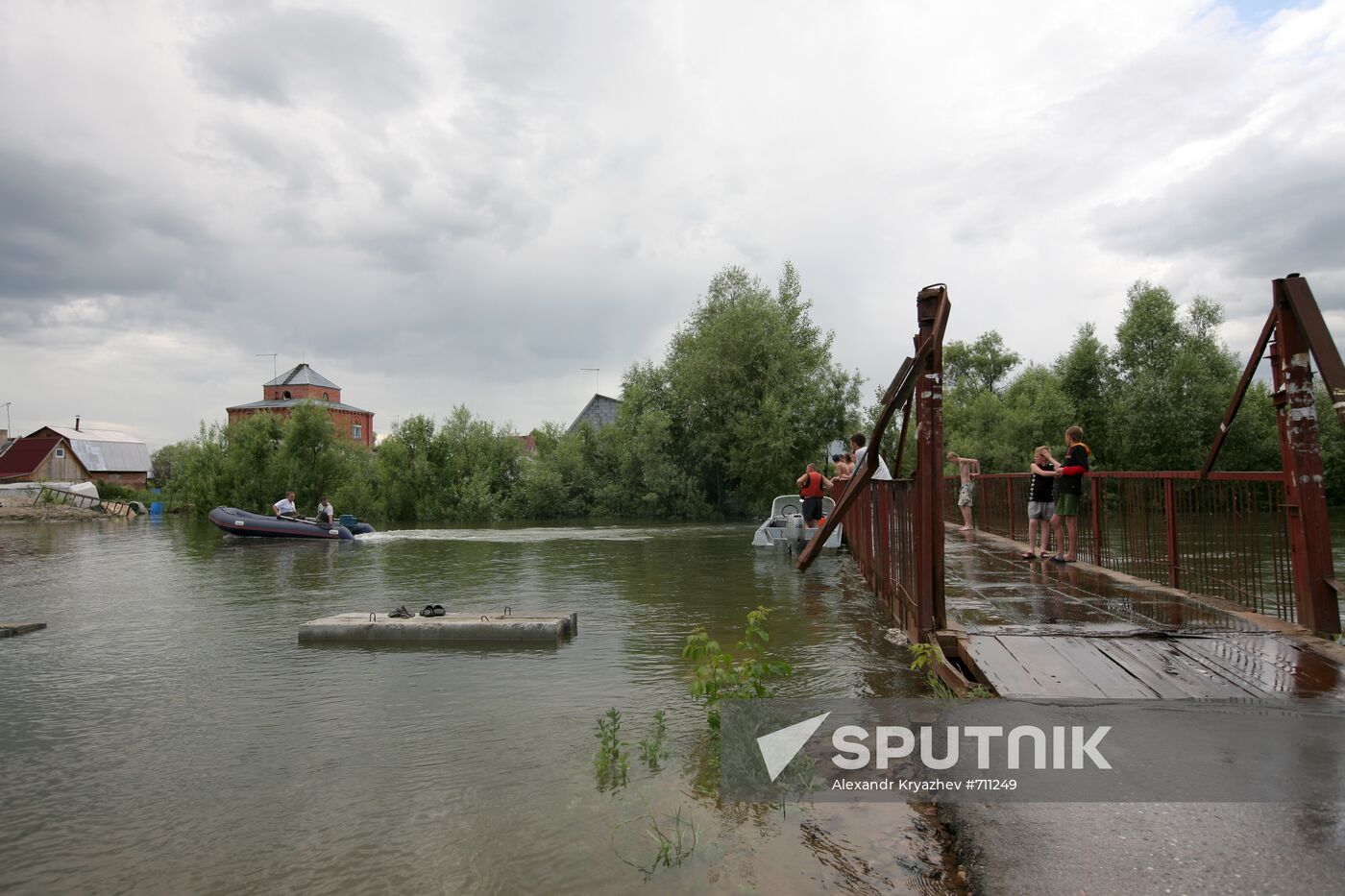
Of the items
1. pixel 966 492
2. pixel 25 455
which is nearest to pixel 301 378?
pixel 25 455

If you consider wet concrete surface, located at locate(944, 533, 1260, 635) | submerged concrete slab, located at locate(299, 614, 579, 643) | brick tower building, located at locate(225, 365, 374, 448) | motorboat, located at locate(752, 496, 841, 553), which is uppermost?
brick tower building, located at locate(225, 365, 374, 448)

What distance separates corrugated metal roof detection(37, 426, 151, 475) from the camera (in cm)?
8169

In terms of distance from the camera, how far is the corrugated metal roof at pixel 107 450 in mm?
81688

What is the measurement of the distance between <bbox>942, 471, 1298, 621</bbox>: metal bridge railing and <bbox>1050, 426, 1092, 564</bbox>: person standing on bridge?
0.23 meters

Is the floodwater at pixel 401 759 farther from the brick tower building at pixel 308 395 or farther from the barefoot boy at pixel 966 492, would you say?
the brick tower building at pixel 308 395

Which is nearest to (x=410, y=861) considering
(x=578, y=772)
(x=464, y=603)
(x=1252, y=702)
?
(x=578, y=772)

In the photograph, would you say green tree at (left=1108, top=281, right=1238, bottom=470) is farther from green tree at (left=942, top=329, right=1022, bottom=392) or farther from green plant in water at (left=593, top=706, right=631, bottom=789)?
green plant in water at (left=593, top=706, right=631, bottom=789)

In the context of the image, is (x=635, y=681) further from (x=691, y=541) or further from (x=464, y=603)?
(x=691, y=541)

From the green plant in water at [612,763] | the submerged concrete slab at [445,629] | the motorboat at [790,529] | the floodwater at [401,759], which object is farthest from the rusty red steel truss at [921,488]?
the motorboat at [790,529]

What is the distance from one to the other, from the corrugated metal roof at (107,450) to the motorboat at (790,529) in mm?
81246

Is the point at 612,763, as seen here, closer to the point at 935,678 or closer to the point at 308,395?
the point at 935,678

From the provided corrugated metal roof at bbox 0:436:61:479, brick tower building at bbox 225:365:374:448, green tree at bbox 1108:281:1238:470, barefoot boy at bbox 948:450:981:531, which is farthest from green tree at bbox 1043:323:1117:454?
corrugated metal roof at bbox 0:436:61:479

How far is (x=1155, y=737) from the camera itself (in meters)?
4.10

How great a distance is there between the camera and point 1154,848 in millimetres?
3100
